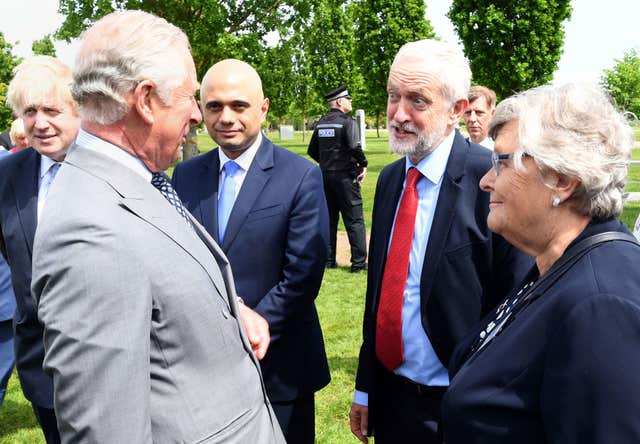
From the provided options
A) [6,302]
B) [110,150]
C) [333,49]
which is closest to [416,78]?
[110,150]

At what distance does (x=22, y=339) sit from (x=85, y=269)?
1.65m

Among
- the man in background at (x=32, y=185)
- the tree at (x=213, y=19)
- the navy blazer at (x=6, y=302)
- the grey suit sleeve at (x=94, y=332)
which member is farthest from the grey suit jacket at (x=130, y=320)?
the tree at (x=213, y=19)

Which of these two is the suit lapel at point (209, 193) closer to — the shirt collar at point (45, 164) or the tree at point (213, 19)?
the shirt collar at point (45, 164)

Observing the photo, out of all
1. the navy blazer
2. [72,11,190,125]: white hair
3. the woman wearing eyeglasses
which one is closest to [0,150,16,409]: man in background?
the navy blazer

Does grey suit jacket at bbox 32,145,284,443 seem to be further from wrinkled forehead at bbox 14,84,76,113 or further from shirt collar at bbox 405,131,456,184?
wrinkled forehead at bbox 14,84,76,113

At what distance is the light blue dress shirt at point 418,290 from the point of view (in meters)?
2.38

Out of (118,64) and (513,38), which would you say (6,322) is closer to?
(118,64)

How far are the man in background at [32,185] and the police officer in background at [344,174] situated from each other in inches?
234

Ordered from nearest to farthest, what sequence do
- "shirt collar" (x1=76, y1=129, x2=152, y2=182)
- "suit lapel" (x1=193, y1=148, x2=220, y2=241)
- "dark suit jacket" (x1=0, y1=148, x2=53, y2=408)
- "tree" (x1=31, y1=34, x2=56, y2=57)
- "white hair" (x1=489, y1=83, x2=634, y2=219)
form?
1. "white hair" (x1=489, y1=83, x2=634, y2=219)
2. "shirt collar" (x1=76, y1=129, x2=152, y2=182)
3. "dark suit jacket" (x1=0, y1=148, x2=53, y2=408)
4. "suit lapel" (x1=193, y1=148, x2=220, y2=241)
5. "tree" (x1=31, y1=34, x2=56, y2=57)

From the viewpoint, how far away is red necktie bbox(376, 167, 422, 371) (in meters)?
2.43

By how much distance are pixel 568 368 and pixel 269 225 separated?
1.68m

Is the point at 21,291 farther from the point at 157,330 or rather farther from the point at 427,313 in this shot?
the point at 427,313

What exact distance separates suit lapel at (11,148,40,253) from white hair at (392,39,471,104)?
6.18 ft

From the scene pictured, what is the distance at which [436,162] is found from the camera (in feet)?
8.21
